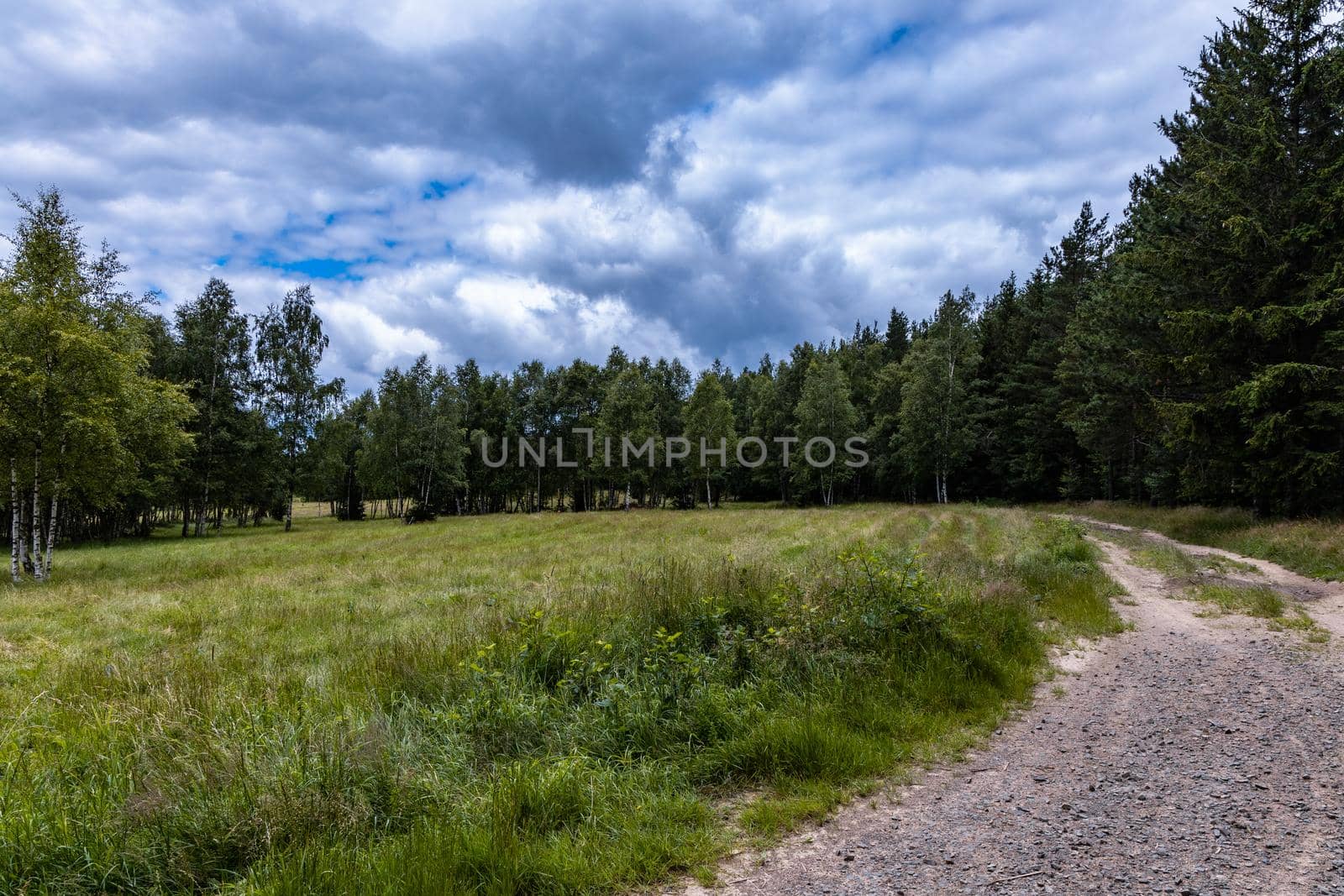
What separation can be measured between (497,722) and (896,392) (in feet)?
190

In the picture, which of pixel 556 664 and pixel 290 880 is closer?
pixel 290 880

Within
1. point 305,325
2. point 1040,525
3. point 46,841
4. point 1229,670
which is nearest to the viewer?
point 46,841

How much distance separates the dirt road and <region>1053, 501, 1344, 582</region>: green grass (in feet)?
32.6

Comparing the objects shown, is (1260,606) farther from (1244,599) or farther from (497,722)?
(497,722)

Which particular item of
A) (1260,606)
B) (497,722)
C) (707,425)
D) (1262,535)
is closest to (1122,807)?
(497,722)

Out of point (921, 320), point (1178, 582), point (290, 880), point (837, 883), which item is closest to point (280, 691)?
point (290, 880)

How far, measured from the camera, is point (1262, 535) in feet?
53.5

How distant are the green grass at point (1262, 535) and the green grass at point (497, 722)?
21.4 ft

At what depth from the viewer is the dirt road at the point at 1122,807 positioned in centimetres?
306

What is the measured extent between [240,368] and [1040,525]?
50.4 m

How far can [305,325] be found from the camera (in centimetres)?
4462

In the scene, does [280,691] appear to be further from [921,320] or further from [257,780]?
[921,320]

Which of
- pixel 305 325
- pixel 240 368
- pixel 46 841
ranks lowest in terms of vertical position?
pixel 46 841
